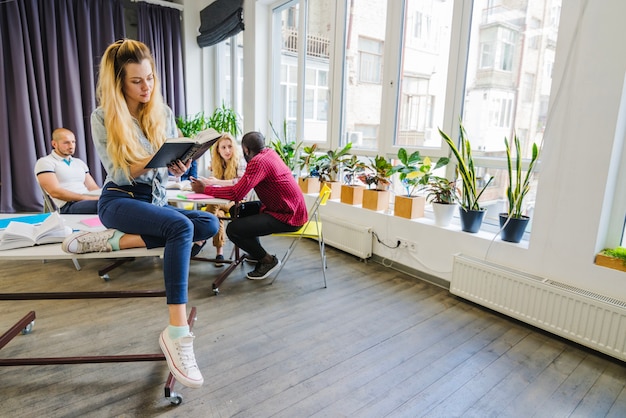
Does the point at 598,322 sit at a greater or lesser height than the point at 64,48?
lesser

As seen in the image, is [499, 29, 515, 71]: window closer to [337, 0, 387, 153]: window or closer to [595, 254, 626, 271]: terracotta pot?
[337, 0, 387, 153]: window

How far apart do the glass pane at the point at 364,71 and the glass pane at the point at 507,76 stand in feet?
2.90

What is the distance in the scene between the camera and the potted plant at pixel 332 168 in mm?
3348

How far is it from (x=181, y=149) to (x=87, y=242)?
0.51 meters

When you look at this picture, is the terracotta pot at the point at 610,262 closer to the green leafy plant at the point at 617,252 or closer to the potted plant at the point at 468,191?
the green leafy plant at the point at 617,252

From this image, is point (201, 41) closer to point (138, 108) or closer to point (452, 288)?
point (138, 108)

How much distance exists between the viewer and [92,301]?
228 cm

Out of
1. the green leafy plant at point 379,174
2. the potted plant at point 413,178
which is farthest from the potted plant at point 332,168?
the potted plant at point 413,178

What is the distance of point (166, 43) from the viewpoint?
5078mm

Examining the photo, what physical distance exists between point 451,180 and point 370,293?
3.30 feet

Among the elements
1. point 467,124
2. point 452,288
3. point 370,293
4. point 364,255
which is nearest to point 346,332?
point 370,293

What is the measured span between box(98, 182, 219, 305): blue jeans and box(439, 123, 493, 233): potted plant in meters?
1.66

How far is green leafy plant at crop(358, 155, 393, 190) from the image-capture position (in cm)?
287

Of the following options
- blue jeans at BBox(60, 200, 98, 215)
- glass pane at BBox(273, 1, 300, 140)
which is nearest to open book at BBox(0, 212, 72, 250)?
blue jeans at BBox(60, 200, 98, 215)
